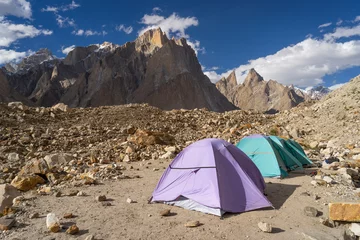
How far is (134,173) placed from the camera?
454 inches

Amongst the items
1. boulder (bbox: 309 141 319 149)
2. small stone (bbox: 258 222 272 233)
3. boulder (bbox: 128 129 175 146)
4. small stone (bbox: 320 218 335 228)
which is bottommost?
small stone (bbox: 320 218 335 228)

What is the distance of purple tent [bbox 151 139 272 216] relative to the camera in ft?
23.3

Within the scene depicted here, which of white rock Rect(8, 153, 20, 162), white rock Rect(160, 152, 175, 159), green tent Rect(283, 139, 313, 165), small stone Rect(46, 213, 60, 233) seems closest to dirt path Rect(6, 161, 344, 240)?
small stone Rect(46, 213, 60, 233)

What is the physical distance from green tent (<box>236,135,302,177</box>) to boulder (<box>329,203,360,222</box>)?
3.97m

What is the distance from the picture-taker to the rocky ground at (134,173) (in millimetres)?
6111

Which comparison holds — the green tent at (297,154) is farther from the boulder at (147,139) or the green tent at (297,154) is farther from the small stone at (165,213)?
the small stone at (165,213)

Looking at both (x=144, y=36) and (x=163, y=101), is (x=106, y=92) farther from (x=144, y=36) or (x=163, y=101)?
(x=144, y=36)

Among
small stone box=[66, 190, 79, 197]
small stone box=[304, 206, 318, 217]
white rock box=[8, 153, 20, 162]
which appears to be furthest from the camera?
white rock box=[8, 153, 20, 162]

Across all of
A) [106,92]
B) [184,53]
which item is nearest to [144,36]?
[184,53]

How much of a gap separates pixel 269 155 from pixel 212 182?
444cm

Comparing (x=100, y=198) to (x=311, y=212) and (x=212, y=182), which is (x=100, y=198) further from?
(x=311, y=212)

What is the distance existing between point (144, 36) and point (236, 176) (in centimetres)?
14243

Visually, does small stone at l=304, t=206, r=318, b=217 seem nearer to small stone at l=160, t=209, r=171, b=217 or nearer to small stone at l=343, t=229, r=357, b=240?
small stone at l=343, t=229, r=357, b=240

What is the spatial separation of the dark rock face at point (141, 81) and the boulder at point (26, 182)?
102575mm
